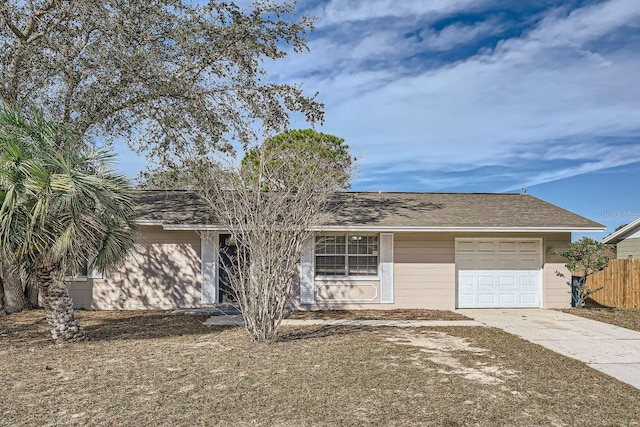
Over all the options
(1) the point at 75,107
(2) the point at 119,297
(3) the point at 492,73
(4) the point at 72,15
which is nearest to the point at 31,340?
(2) the point at 119,297

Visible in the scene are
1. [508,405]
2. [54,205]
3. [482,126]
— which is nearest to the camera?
[508,405]

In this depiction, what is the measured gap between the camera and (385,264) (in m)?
13.1

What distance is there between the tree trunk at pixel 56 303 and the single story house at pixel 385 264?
4245 mm

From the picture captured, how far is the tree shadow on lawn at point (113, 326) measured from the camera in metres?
9.16

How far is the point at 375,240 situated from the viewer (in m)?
13.3

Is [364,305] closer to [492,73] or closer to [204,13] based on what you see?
[492,73]

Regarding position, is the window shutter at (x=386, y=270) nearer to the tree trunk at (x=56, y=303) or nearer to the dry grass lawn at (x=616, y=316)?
the dry grass lawn at (x=616, y=316)

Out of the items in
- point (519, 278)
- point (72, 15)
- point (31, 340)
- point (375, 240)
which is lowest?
point (31, 340)

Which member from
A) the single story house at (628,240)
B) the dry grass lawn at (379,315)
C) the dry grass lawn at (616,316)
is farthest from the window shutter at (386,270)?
the single story house at (628,240)

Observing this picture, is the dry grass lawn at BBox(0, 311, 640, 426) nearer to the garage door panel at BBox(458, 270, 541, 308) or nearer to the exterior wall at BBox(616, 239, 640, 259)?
the garage door panel at BBox(458, 270, 541, 308)

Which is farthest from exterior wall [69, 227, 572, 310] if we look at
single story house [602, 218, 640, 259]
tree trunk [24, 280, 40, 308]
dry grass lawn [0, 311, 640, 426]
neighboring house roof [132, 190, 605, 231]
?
single story house [602, 218, 640, 259]

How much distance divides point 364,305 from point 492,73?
711 centimetres

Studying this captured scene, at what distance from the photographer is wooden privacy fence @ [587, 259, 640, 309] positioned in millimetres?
14922

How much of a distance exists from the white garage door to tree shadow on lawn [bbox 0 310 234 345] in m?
7.24
